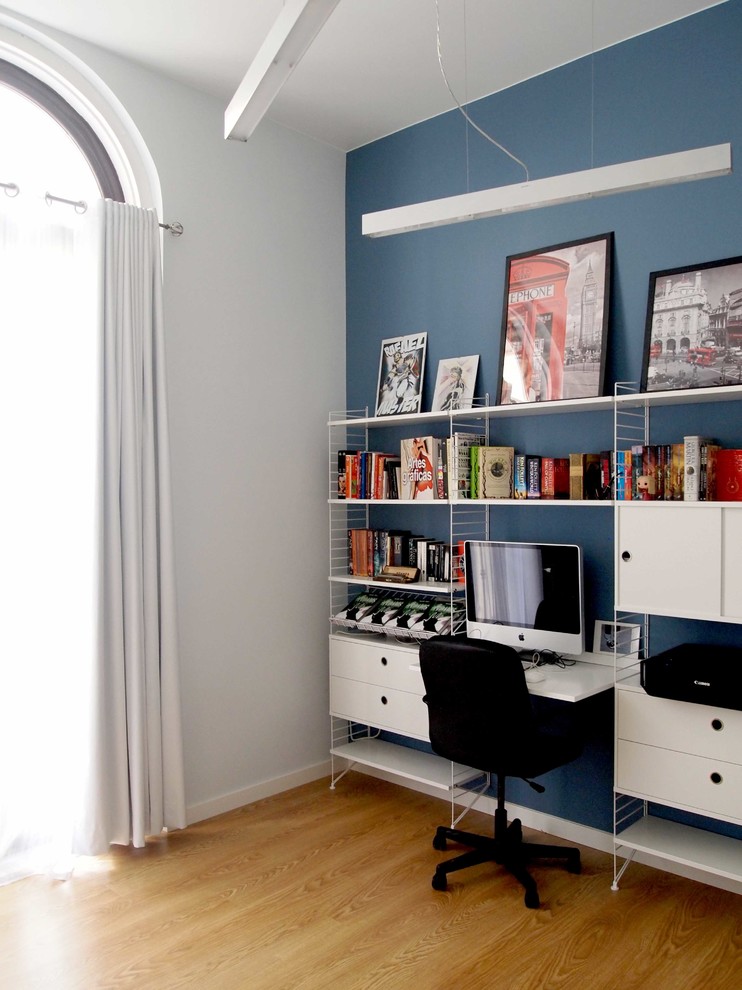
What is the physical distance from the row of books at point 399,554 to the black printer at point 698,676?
1.04 m

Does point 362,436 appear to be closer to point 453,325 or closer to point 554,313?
point 453,325

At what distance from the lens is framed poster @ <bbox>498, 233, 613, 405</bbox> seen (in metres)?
3.12

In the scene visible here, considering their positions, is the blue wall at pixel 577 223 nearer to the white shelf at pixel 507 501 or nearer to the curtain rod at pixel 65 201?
the white shelf at pixel 507 501

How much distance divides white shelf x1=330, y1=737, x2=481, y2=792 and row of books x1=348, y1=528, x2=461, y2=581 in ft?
2.77

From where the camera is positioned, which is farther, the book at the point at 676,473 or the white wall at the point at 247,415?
the white wall at the point at 247,415

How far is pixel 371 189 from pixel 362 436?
127 centimetres

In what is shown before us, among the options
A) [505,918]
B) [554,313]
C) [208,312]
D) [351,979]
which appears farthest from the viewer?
[208,312]

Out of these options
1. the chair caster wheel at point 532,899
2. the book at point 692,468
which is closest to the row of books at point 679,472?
the book at point 692,468

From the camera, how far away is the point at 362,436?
416 cm

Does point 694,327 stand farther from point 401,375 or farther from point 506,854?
point 506,854

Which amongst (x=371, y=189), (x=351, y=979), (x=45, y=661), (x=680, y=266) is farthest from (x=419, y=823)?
(x=371, y=189)

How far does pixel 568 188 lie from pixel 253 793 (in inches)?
116

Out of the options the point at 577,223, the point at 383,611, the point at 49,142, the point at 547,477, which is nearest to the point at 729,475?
the point at 547,477

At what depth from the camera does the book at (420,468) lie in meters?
3.49
